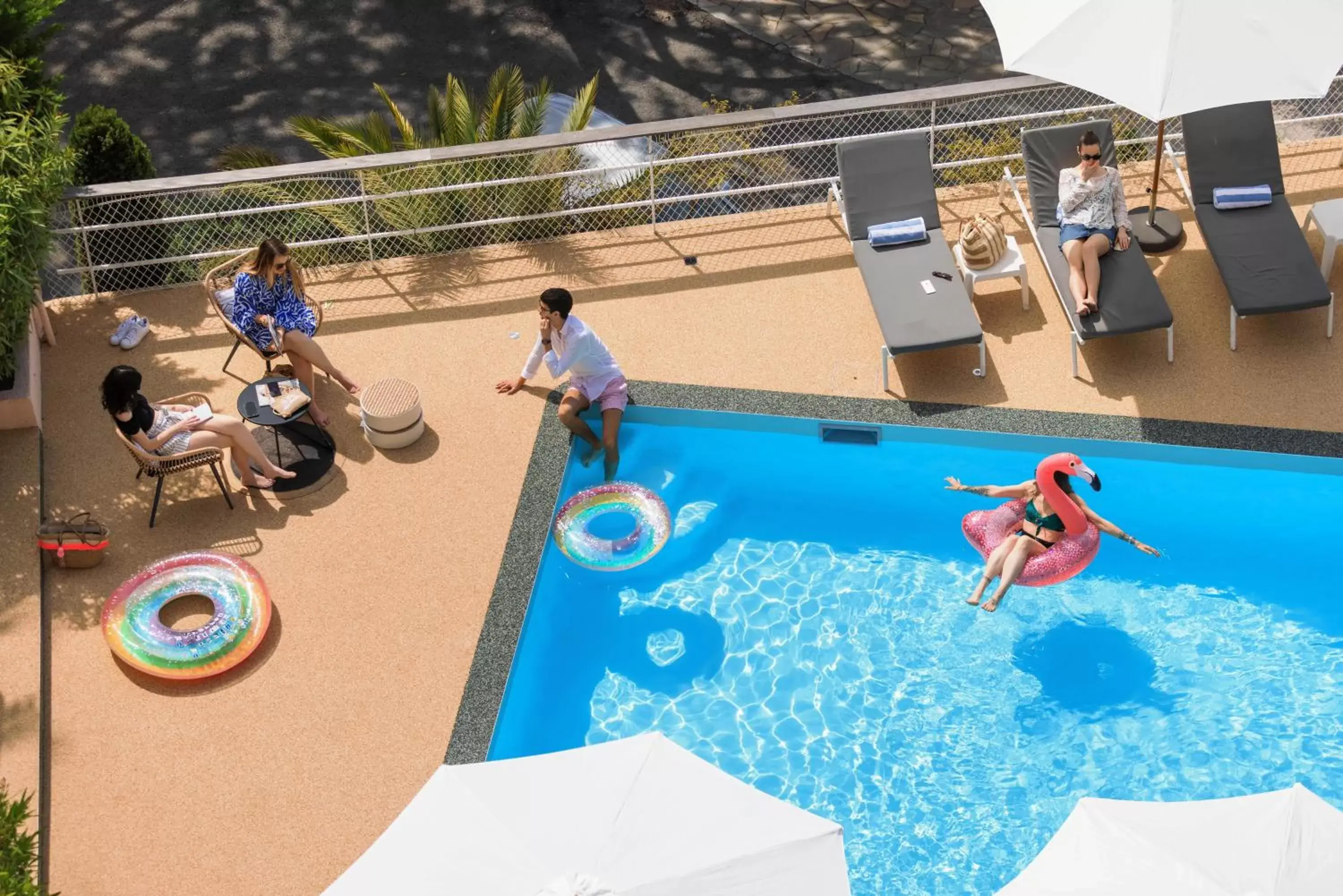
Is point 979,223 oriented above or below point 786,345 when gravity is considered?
above

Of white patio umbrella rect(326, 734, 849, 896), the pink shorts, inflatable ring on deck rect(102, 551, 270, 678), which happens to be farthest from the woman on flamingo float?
inflatable ring on deck rect(102, 551, 270, 678)

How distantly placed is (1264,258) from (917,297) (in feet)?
8.77

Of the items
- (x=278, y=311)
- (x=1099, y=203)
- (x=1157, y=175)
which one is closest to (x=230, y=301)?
(x=278, y=311)

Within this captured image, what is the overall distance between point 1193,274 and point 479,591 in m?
6.34

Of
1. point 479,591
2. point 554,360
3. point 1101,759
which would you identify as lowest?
point 1101,759

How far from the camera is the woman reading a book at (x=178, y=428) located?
9055 millimetres

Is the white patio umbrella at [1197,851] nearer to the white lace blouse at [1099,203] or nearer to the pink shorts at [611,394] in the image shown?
the pink shorts at [611,394]

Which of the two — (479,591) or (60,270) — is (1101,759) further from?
(60,270)

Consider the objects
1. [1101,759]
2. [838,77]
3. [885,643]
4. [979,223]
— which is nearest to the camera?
[1101,759]

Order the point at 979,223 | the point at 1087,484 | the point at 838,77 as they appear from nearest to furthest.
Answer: the point at 1087,484 → the point at 979,223 → the point at 838,77

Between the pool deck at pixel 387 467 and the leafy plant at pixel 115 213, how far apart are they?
295 mm

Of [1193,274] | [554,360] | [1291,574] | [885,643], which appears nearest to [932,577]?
[885,643]

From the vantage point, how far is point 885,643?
9.28 m

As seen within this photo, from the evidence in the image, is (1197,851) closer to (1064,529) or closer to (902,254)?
(1064,529)
